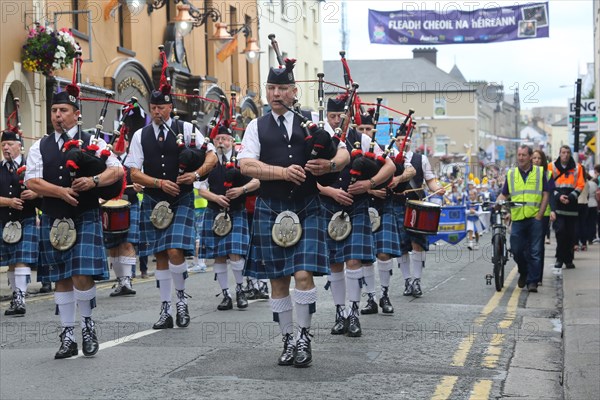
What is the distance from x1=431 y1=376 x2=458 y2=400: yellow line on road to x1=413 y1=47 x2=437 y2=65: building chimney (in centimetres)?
8005

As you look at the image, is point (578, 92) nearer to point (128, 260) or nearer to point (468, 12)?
point (468, 12)

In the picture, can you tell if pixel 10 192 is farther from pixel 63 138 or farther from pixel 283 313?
pixel 283 313

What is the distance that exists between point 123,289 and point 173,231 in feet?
10.9

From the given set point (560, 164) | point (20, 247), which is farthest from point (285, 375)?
point (560, 164)

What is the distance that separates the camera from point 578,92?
859 inches

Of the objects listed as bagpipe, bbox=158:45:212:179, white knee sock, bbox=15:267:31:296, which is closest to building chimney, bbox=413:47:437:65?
white knee sock, bbox=15:267:31:296

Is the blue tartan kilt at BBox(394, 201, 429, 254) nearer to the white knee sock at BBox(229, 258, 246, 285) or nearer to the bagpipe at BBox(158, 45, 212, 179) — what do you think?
the white knee sock at BBox(229, 258, 246, 285)

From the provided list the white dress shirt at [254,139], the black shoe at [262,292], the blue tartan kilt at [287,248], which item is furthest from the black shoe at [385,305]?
the white dress shirt at [254,139]

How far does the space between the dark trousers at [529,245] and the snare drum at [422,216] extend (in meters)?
2.16

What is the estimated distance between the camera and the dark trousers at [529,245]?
12.4 m

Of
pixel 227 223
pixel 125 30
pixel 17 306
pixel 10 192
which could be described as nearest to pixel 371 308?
pixel 227 223

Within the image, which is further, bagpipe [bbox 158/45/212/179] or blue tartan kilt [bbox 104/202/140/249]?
blue tartan kilt [bbox 104/202/140/249]

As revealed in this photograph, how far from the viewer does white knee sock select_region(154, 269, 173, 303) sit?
8.81 metres

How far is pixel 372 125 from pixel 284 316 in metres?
2.95
